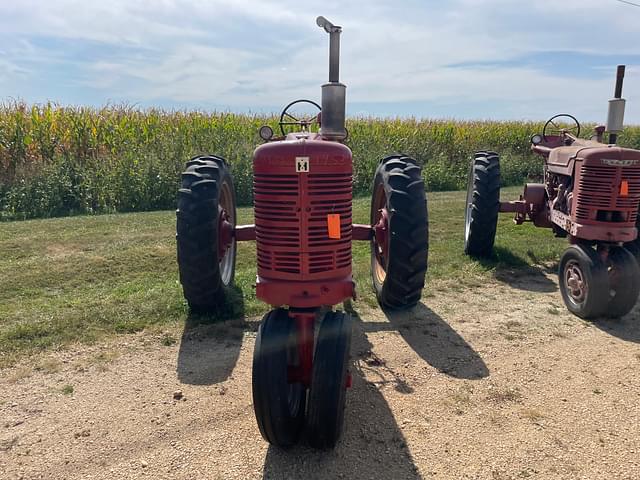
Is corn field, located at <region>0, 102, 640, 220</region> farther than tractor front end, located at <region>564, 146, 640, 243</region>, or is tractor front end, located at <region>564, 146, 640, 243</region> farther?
corn field, located at <region>0, 102, 640, 220</region>

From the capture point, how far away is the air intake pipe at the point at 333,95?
11.1 ft

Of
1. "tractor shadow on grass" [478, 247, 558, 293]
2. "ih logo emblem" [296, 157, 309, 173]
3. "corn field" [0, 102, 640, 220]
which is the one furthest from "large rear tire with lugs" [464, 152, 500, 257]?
"corn field" [0, 102, 640, 220]

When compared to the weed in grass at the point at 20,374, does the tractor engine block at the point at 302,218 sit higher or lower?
higher

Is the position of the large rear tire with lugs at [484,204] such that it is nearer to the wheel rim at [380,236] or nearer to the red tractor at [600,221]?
the red tractor at [600,221]

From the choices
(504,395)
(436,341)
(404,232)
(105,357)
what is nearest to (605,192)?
(436,341)

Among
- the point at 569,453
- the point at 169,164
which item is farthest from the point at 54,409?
the point at 169,164

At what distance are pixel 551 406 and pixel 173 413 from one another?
245cm

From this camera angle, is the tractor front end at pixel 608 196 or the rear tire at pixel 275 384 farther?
the tractor front end at pixel 608 196

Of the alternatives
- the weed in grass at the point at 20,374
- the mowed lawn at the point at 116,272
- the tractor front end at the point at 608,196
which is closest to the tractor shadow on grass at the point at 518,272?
the mowed lawn at the point at 116,272

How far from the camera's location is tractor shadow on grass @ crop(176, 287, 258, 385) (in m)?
3.75

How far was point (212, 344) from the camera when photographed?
166 inches

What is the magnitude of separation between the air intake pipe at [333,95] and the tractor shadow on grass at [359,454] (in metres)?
1.98

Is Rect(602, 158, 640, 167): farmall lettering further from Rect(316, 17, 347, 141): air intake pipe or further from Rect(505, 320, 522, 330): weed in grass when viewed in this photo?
Rect(316, 17, 347, 141): air intake pipe

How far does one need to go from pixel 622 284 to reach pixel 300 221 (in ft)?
11.2
